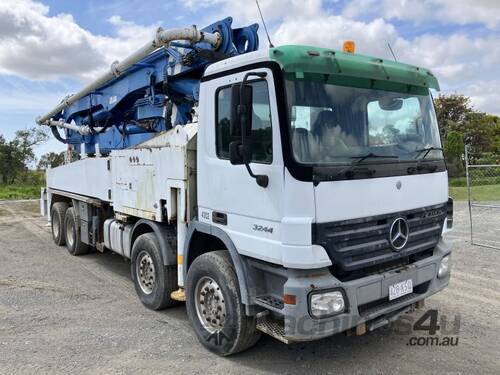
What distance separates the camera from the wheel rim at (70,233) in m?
8.72

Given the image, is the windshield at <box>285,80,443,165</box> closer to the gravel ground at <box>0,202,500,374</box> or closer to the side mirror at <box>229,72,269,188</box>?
the side mirror at <box>229,72,269,188</box>

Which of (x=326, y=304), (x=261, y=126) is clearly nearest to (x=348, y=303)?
(x=326, y=304)

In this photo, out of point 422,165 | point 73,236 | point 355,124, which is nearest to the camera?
point 355,124

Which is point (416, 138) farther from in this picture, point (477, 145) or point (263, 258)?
point (477, 145)

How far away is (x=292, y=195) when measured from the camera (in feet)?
11.0

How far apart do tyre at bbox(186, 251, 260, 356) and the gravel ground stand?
0.17 metres

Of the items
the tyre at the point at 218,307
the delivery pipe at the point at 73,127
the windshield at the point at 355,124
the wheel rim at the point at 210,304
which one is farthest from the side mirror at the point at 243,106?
the delivery pipe at the point at 73,127

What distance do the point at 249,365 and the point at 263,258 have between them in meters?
1.09

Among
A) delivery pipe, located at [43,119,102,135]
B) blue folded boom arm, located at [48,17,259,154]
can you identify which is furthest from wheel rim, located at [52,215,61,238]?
delivery pipe, located at [43,119,102,135]

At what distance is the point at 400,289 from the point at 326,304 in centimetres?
85

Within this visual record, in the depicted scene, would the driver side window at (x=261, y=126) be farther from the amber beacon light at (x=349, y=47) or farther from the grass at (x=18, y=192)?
the grass at (x=18, y=192)

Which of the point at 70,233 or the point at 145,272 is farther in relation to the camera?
the point at 70,233

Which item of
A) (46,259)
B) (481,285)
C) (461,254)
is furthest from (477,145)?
(46,259)

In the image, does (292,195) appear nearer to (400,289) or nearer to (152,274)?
(400,289)
